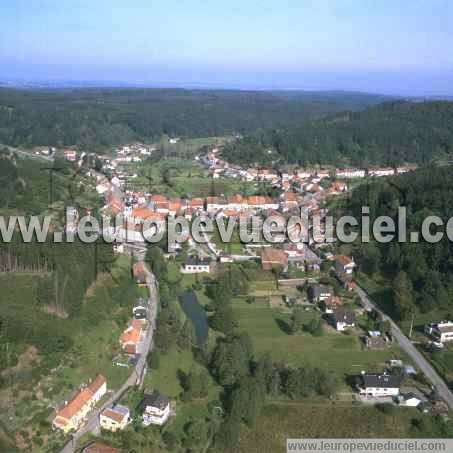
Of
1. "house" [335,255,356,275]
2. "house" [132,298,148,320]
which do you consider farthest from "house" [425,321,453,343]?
"house" [132,298,148,320]

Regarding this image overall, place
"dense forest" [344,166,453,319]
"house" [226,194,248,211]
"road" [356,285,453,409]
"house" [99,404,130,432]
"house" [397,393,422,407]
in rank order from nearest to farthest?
"house" [99,404,130,432] < "house" [397,393,422,407] < "road" [356,285,453,409] < "dense forest" [344,166,453,319] < "house" [226,194,248,211]

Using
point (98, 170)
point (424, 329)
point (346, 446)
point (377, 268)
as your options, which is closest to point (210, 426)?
point (346, 446)

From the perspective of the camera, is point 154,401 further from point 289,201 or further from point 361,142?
point 361,142

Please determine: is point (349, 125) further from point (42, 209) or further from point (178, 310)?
point (178, 310)

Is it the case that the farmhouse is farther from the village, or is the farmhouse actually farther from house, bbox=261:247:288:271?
house, bbox=261:247:288:271

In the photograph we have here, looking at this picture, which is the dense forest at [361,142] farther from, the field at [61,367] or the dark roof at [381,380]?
the dark roof at [381,380]

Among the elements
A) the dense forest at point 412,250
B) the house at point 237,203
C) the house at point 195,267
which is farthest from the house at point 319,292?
the house at point 237,203
